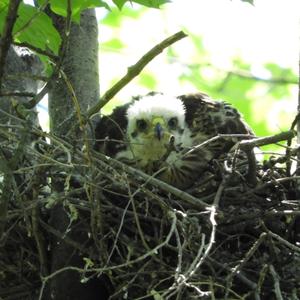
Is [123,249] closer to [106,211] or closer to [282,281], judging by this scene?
[106,211]

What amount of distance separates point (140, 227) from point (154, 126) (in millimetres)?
1353

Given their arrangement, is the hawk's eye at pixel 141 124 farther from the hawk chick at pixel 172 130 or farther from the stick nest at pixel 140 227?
the stick nest at pixel 140 227

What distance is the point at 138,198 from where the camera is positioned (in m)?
3.67

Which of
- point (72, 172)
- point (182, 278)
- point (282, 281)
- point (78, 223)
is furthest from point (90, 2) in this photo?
point (282, 281)

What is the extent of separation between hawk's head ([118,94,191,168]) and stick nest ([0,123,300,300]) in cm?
74

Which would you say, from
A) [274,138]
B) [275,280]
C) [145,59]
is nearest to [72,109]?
[274,138]

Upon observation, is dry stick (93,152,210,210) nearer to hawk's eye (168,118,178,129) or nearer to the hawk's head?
the hawk's head

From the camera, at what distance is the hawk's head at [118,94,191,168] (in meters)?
4.62

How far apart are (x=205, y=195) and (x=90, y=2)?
1186 mm

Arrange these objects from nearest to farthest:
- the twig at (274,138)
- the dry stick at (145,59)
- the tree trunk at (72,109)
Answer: the dry stick at (145,59) → the twig at (274,138) → the tree trunk at (72,109)

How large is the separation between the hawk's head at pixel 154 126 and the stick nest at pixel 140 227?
740 millimetres

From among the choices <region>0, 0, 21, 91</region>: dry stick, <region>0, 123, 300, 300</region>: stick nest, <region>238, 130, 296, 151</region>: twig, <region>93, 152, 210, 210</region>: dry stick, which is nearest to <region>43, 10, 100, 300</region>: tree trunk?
<region>0, 123, 300, 300</region>: stick nest

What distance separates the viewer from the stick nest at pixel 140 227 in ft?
10.7

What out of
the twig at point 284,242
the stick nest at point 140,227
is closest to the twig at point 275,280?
the stick nest at point 140,227
